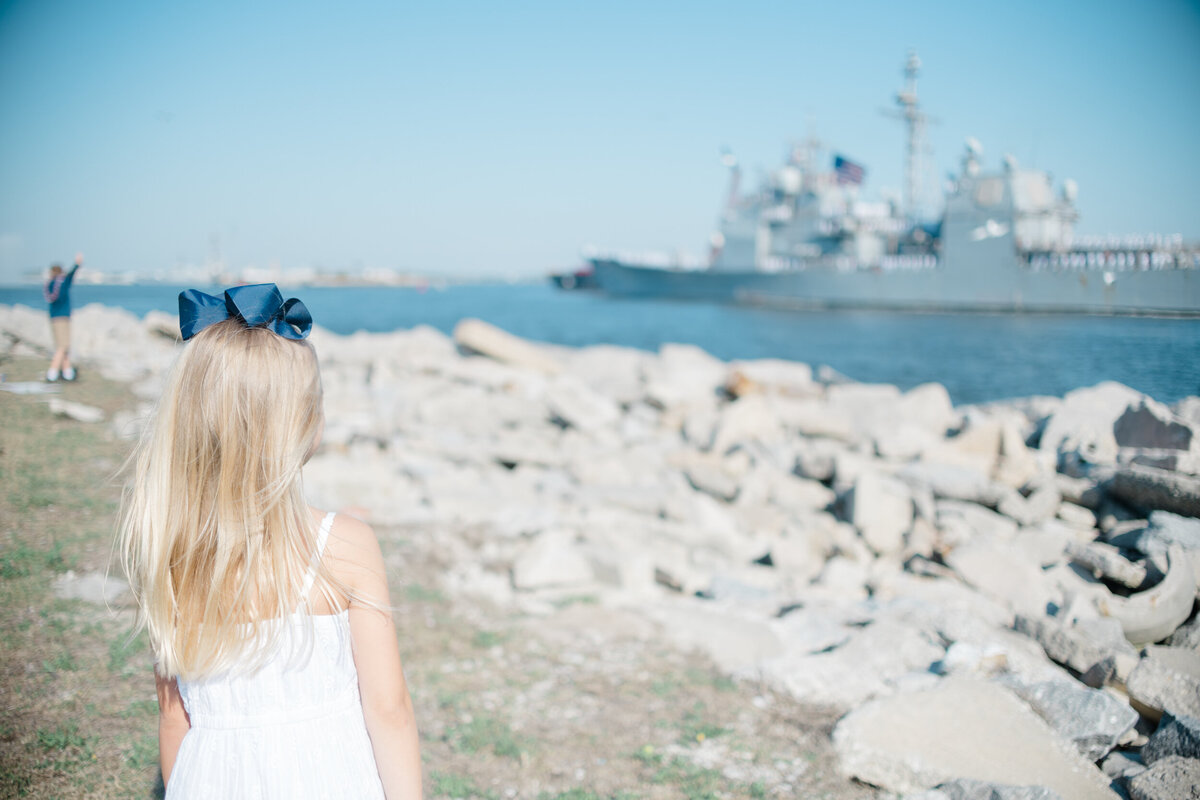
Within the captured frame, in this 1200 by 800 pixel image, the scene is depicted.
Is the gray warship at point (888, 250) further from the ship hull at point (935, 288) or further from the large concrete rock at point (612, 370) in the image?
the large concrete rock at point (612, 370)

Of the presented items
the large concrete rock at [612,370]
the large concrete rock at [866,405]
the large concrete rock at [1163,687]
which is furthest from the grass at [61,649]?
the large concrete rock at [866,405]

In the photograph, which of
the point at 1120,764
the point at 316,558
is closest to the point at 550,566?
the point at 1120,764

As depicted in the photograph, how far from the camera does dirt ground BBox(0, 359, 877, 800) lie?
2.58m

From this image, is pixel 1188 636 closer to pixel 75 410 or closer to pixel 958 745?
pixel 958 745

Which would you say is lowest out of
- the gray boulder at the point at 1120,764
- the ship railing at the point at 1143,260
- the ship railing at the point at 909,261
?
the gray boulder at the point at 1120,764

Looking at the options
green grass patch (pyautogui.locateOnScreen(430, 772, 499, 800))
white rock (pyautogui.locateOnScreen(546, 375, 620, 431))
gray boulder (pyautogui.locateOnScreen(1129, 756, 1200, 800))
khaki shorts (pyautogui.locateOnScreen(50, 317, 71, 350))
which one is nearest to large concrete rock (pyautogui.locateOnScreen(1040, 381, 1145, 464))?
gray boulder (pyautogui.locateOnScreen(1129, 756, 1200, 800))

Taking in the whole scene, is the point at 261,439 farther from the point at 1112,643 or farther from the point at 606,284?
the point at 606,284

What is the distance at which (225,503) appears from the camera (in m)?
1.33

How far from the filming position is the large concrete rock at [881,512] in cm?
584

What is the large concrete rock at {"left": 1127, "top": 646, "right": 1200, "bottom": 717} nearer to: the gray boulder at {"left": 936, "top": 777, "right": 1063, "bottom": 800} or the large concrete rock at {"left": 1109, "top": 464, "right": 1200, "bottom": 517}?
the gray boulder at {"left": 936, "top": 777, "right": 1063, "bottom": 800}

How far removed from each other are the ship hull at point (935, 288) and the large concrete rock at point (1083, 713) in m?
4.19

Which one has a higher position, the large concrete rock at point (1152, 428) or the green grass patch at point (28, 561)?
the large concrete rock at point (1152, 428)

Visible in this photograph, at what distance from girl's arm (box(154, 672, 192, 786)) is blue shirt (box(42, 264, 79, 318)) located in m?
4.49

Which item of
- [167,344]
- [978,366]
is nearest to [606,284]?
[978,366]
